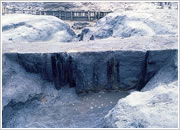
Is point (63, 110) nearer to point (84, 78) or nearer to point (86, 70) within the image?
point (84, 78)

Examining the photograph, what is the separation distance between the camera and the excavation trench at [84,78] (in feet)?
15.6

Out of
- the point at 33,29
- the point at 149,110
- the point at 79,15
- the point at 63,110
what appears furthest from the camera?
the point at 79,15

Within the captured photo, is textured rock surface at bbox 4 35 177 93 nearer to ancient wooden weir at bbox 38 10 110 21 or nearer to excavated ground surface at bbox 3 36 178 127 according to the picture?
excavated ground surface at bbox 3 36 178 127

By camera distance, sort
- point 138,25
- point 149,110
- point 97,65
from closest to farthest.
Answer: point 149,110 < point 97,65 < point 138,25

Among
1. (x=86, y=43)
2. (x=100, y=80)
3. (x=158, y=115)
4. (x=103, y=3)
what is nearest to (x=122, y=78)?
(x=100, y=80)

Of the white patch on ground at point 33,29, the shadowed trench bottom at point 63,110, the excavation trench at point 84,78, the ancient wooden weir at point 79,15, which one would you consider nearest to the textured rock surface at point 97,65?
the excavation trench at point 84,78

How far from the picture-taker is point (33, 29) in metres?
8.81

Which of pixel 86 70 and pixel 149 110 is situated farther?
pixel 86 70

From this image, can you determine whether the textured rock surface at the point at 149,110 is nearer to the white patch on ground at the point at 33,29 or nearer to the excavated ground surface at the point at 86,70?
the excavated ground surface at the point at 86,70

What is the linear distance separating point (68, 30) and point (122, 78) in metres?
6.13

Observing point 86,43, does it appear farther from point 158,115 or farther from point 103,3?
point 103,3

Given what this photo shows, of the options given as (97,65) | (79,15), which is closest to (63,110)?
(97,65)

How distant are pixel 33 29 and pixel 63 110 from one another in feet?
16.8

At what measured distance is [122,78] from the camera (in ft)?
17.2
